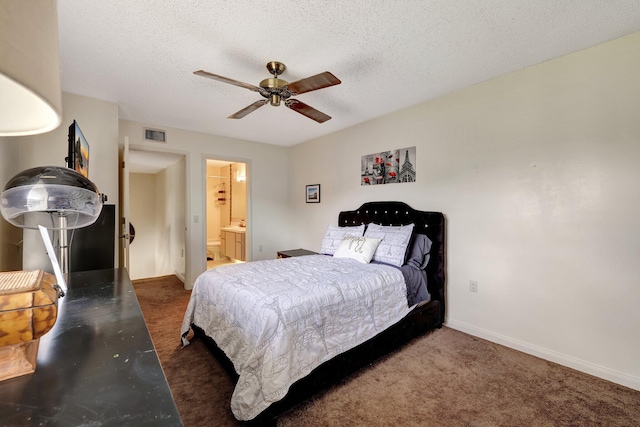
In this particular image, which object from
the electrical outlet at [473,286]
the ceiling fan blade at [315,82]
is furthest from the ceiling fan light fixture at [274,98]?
the electrical outlet at [473,286]

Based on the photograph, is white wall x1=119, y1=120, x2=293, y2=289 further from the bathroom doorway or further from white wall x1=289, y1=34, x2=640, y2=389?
white wall x1=289, y1=34, x2=640, y2=389

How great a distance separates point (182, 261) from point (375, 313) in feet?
13.1

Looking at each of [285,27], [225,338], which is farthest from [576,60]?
[225,338]

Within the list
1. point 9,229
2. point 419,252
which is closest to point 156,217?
point 9,229

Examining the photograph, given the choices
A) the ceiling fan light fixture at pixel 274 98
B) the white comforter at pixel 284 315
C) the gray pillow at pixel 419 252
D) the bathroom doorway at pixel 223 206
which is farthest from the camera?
the bathroom doorway at pixel 223 206

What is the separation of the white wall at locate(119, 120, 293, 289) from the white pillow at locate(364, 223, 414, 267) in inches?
100

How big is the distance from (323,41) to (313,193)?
2.88 m

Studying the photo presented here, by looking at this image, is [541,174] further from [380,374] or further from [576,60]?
[380,374]

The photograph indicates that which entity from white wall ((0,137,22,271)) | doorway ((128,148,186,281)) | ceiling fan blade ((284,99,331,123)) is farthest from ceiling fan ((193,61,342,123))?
doorway ((128,148,186,281))

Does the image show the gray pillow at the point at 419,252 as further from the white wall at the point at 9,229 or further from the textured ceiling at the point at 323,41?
the white wall at the point at 9,229

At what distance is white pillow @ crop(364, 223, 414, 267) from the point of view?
2816mm

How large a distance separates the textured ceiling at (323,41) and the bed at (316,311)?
1.55 meters

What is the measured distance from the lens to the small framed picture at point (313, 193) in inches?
184

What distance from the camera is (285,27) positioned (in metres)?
1.91
